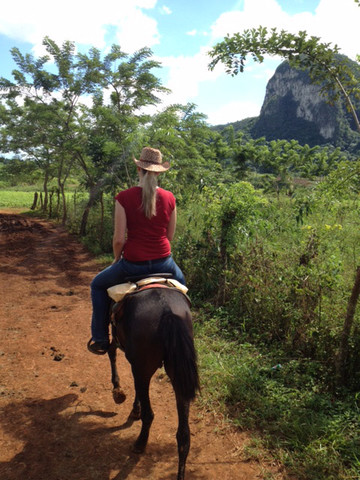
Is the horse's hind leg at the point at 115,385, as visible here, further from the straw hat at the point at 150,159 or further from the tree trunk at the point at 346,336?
the tree trunk at the point at 346,336

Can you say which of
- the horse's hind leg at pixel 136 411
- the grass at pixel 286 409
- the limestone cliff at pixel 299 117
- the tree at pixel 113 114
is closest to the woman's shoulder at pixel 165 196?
the horse's hind leg at pixel 136 411

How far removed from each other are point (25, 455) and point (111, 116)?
8.67 metres

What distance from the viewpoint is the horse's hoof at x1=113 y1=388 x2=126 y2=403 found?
11.5 feet

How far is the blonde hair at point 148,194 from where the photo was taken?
9.25 ft

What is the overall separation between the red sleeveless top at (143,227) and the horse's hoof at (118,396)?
150 centimetres

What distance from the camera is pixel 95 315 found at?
3422 mm

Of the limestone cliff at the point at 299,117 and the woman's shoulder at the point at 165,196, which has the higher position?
the limestone cliff at the point at 299,117

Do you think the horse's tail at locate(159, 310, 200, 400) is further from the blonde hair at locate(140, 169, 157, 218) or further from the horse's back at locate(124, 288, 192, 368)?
the blonde hair at locate(140, 169, 157, 218)

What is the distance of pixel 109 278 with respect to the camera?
125 inches

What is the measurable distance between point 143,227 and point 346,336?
241 cm

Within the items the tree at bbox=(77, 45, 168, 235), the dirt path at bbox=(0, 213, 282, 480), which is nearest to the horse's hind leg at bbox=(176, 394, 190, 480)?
the dirt path at bbox=(0, 213, 282, 480)

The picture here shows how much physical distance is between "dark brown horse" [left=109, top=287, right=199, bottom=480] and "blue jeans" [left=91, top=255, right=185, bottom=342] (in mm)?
292

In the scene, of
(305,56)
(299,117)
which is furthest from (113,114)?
(299,117)

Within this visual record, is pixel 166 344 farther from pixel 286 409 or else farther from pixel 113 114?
pixel 113 114
